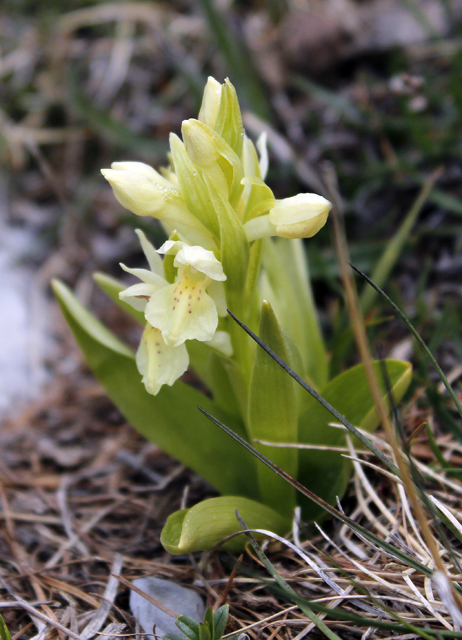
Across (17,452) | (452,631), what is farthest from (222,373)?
(17,452)

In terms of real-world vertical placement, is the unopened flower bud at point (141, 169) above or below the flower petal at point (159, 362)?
above

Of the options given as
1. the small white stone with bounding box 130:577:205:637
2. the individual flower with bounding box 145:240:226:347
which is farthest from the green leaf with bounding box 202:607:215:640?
the individual flower with bounding box 145:240:226:347

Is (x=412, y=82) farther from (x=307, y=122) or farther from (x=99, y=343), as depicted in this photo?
(x=99, y=343)

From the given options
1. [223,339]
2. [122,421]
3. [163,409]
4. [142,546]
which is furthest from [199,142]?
[122,421]

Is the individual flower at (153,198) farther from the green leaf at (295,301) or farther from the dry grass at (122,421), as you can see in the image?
the dry grass at (122,421)

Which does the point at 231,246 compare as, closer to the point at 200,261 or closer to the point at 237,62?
the point at 200,261

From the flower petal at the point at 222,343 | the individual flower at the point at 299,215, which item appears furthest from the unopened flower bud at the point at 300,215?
the flower petal at the point at 222,343
